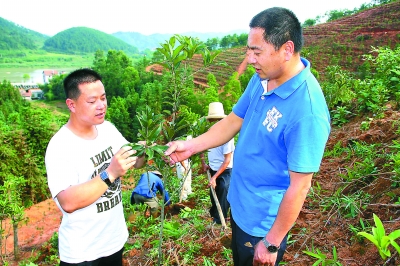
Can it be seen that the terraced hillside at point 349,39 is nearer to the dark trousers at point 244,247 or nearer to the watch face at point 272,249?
the dark trousers at point 244,247

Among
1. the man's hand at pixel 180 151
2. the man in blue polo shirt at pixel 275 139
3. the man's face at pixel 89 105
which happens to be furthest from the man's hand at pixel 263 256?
the man's face at pixel 89 105

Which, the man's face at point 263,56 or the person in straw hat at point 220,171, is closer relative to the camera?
the man's face at point 263,56

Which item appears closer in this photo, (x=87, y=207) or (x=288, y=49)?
(x=288, y=49)

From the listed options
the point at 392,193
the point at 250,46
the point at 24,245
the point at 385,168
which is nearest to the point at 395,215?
the point at 392,193

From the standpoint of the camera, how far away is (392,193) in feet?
8.65

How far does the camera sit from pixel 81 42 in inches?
6348

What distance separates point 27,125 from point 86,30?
17924 cm

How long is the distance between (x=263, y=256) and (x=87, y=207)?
1.13m

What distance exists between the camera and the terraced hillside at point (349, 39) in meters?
25.5

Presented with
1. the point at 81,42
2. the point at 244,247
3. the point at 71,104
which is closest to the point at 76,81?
the point at 71,104

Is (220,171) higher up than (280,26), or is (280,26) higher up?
(280,26)

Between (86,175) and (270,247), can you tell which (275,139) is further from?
(86,175)

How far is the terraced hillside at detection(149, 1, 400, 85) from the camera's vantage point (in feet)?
83.7

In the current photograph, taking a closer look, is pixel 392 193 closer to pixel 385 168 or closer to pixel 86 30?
pixel 385 168
